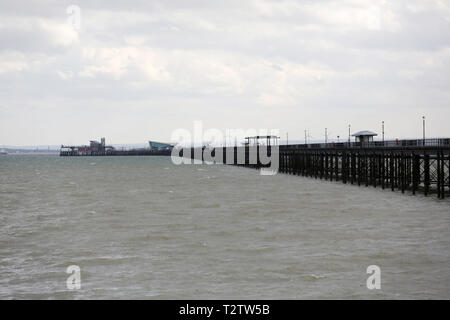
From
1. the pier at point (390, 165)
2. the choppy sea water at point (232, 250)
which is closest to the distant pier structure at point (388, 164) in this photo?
the pier at point (390, 165)

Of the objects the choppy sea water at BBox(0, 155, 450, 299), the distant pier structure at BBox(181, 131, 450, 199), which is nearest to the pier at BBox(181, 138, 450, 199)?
the distant pier structure at BBox(181, 131, 450, 199)

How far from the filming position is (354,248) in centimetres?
2362

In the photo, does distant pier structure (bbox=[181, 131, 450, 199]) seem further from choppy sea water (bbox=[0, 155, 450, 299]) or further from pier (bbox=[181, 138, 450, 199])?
choppy sea water (bbox=[0, 155, 450, 299])

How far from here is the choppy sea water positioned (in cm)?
1784

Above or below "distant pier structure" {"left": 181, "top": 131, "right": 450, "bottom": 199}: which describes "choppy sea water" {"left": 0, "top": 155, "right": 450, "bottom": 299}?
below

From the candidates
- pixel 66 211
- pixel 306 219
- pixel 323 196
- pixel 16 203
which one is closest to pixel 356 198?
Answer: pixel 323 196

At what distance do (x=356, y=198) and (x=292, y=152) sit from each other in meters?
52.3

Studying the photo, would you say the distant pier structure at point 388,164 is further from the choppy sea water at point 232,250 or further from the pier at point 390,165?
the choppy sea water at point 232,250

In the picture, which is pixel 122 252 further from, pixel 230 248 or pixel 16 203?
pixel 16 203

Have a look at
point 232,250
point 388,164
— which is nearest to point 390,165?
point 388,164

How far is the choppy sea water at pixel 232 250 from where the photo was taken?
17.8m

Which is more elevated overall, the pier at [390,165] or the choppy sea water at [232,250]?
the pier at [390,165]

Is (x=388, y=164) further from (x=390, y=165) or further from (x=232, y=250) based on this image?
(x=232, y=250)

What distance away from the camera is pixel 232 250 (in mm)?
23734
